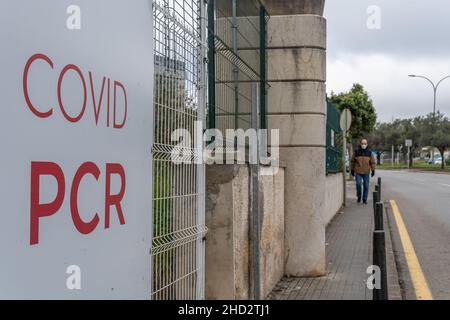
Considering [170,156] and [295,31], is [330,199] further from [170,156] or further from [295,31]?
[170,156]

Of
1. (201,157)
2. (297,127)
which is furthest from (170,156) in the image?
(297,127)

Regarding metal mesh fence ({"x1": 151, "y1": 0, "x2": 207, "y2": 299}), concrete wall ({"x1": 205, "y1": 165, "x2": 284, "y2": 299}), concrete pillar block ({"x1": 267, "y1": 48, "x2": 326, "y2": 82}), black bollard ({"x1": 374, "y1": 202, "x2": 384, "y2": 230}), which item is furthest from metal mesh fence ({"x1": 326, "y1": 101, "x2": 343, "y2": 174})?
metal mesh fence ({"x1": 151, "y1": 0, "x2": 207, "y2": 299})

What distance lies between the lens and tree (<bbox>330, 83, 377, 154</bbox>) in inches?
1351

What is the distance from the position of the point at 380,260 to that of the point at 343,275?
11.0 feet

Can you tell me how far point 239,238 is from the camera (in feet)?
16.8

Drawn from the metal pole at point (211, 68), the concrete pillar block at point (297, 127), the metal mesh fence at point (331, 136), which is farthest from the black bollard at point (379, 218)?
the metal mesh fence at point (331, 136)

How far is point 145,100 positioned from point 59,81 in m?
0.93

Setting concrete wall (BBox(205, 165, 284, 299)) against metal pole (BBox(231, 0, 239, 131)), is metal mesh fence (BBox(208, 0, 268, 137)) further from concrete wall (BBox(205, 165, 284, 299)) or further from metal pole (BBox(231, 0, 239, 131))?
concrete wall (BBox(205, 165, 284, 299))

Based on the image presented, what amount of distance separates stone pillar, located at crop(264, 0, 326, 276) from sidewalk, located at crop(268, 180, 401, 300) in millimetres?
357

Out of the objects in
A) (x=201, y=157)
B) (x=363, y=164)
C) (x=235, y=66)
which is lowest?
(x=363, y=164)

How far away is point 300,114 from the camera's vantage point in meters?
7.48

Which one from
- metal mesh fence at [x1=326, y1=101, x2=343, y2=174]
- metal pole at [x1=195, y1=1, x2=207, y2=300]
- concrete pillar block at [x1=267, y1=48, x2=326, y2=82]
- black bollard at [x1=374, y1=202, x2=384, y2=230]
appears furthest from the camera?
metal mesh fence at [x1=326, y1=101, x2=343, y2=174]

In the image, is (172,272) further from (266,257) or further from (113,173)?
(266,257)

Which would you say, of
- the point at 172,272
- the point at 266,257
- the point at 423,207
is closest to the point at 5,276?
the point at 172,272
